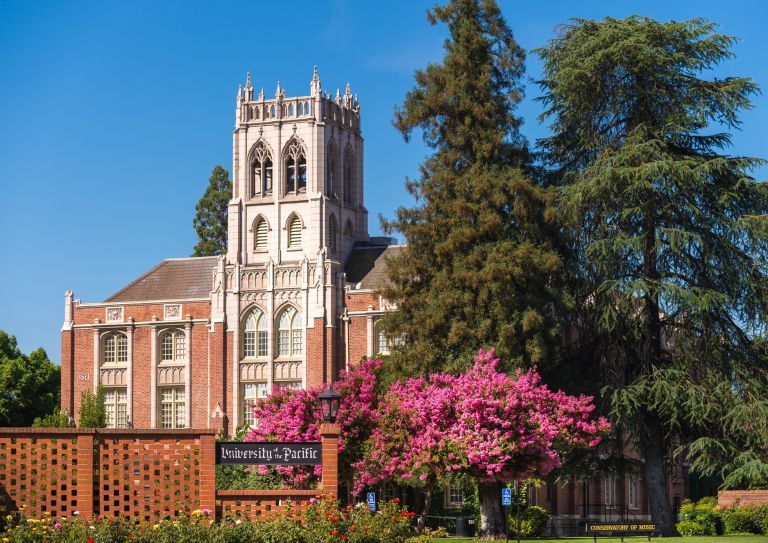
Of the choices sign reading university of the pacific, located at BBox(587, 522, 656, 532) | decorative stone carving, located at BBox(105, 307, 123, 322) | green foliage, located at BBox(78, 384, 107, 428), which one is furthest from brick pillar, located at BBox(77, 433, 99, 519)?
decorative stone carving, located at BBox(105, 307, 123, 322)

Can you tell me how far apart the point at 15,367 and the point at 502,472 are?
42.4 metres

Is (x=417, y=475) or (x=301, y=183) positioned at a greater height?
(x=301, y=183)

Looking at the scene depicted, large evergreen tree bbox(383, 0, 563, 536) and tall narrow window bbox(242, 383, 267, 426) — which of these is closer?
large evergreen tree bbox(383, 0, 563, 536)

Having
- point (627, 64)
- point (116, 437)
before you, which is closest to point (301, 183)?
point (627, 64)

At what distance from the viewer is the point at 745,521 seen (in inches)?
1854

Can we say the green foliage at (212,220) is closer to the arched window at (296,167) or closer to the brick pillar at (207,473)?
the arched window at (296,167)

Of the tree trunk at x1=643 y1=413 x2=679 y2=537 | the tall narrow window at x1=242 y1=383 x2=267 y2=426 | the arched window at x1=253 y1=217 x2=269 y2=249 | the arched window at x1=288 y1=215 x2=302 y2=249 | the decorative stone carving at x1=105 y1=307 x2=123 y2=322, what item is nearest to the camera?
the tree trunk at x1=643 y1=413 x2=679 y2=537

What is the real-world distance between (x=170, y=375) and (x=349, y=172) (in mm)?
15196

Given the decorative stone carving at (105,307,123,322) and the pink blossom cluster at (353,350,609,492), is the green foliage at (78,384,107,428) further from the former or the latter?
the pink blossom cluster at (353,350,609,492)

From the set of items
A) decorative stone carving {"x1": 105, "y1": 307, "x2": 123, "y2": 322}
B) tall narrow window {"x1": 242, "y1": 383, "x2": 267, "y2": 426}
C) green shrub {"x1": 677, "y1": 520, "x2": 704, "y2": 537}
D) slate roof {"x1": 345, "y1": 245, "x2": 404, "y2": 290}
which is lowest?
green shrub {"x1": 677, "y1": 520, "x2": 704, "y2": 537}

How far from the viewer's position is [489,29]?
45.4 metres

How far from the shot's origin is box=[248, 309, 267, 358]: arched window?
7031 cm

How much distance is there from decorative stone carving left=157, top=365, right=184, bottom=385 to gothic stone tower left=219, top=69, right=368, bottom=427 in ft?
10.6

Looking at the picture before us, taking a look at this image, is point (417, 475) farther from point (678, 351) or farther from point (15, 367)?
point (15, 367)
